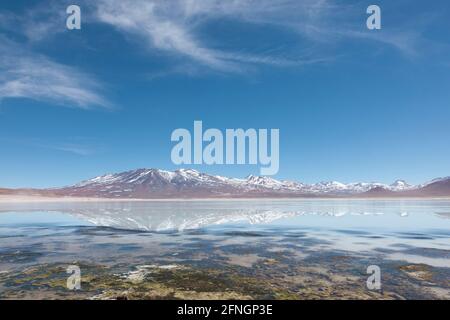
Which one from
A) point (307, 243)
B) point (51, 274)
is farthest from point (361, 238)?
point (51, 274)

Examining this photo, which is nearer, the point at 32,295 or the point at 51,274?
the point at 32,295

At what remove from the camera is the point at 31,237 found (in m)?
19.3

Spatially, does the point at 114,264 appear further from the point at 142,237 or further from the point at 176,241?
the point at 142,237

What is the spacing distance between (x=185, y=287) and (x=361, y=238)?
13.2 metres

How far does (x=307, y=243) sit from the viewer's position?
17.2 m

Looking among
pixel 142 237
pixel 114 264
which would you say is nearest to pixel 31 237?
pixel 142 237
